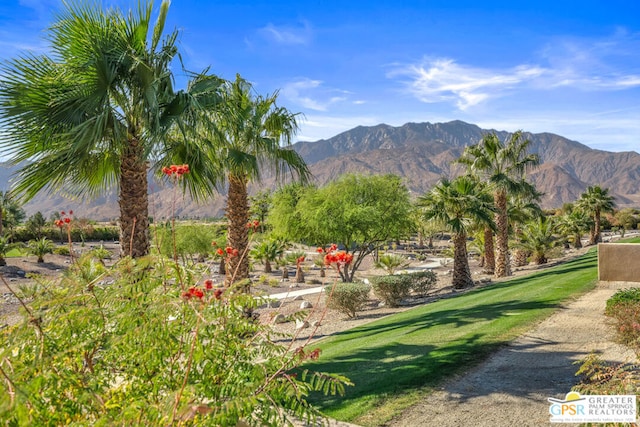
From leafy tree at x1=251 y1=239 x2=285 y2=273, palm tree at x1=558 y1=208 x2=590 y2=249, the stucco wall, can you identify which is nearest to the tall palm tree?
the stucco wall

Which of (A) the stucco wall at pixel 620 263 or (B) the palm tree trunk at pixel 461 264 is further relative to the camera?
(B) the palm tree trunk at pixel 461 264

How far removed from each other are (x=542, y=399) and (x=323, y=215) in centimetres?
1556

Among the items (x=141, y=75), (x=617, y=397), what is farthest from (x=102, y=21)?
(x=617, y=397)

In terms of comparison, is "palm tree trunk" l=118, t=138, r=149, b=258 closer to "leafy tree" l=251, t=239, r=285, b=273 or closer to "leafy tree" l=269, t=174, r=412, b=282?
"leafy tree" l=269, t=174, r=412, b=282

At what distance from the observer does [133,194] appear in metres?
8.25

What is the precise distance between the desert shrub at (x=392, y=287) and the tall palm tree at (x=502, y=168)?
29.6 feet

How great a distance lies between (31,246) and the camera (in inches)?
1606

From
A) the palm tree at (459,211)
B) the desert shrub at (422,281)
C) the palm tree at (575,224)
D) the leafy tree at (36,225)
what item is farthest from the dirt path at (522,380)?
the leafy tree at (36,225)

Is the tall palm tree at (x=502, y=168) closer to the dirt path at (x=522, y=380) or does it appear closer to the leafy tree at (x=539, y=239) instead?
the leafy tree at (x=539, y=239)

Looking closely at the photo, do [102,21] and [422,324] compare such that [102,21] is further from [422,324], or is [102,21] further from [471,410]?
[422,324]

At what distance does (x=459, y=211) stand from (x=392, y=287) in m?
6.72

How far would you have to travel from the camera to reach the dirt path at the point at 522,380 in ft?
20.0

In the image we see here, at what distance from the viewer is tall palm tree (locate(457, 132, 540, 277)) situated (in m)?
26.3

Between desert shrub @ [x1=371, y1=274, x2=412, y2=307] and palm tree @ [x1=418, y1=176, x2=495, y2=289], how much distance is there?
A: 15.1 feet
